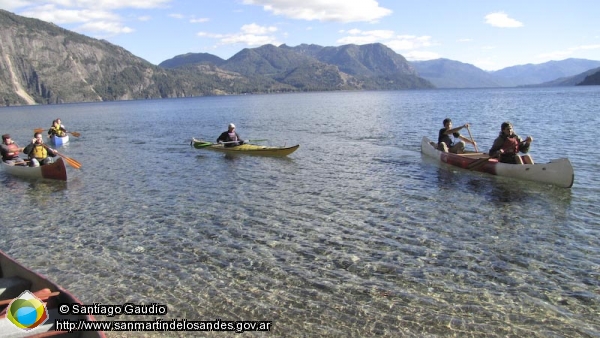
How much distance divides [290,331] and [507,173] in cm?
1512

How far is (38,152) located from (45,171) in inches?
109

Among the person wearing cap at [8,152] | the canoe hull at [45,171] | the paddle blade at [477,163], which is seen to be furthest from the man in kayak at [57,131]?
the paddle blade at [477,163]

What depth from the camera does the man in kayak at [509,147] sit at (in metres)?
19.0

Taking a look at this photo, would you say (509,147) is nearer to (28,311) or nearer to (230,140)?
(230,140)

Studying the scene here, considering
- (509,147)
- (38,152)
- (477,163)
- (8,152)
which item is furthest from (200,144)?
(509,147)

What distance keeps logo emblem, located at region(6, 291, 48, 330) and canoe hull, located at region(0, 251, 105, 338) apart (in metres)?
0.08

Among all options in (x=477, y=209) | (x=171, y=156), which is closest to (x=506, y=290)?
(x=477, y=209)

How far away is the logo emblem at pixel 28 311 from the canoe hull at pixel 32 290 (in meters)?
0.08

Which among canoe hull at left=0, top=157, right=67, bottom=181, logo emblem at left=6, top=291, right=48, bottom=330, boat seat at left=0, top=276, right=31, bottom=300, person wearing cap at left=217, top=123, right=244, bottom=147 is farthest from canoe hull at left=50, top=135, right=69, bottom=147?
logo emblem at left=6, top=291, right=48, bottom=330

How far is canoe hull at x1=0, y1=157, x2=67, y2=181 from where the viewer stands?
2142 centimetres

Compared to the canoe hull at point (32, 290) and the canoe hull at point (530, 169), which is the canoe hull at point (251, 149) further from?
the canoe hull at point (32, 290)

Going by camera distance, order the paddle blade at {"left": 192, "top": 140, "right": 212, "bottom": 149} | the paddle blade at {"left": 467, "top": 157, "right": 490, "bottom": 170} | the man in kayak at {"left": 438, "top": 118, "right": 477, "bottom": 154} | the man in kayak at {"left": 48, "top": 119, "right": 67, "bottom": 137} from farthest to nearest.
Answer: the man in kayak at {"left": 48, "top": 119, "right": 67, "bottom": 137}
the paddle blade at {"left": 192, "top": 140, "right": 212, "bottom": 149}
the man in kayak at {"left": 438, "top": 118, "right": 477, "bottom": 154}
the paddle blade at {"left": 467, "top": 157, "right": 490, "bottom": 170}

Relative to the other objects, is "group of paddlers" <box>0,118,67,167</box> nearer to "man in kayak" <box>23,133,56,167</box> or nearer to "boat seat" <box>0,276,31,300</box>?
"man in kayak" <box>23,133,56,167</box>

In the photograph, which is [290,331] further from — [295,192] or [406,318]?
[295,192]
